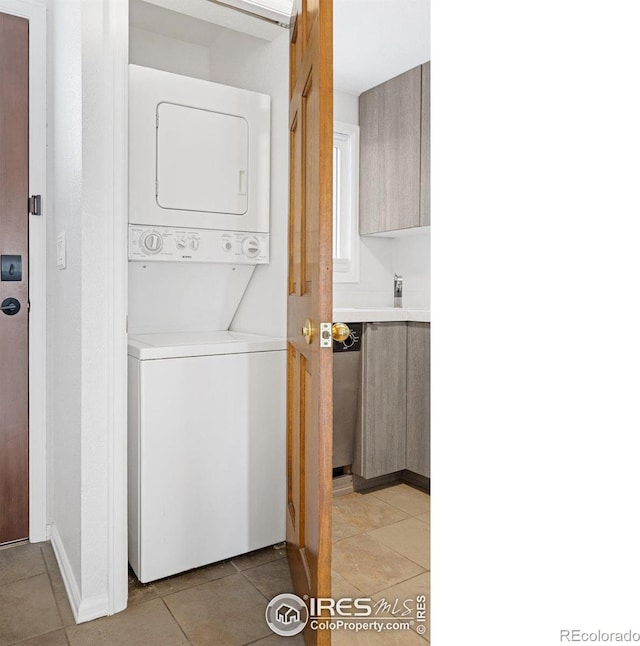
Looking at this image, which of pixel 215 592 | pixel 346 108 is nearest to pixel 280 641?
pixel 215 592

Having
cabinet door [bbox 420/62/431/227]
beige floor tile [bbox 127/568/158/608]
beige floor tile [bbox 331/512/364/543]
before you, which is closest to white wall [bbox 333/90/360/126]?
cabinet door [bbox 420/62/431/227]

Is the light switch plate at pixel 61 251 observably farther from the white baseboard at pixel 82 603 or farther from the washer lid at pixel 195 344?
the white baseboard at pixel 82 603

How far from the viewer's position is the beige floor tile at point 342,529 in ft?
7.41

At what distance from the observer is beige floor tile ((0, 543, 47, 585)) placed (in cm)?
196

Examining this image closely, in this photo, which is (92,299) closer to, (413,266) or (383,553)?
(383,553)

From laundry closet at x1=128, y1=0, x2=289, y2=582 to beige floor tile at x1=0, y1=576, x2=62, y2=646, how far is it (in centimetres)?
30

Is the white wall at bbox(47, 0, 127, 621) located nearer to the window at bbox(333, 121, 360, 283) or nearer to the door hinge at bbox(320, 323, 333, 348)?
the door hinge at bbox(320, 323, 333, 348)

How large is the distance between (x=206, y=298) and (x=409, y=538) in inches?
53.9

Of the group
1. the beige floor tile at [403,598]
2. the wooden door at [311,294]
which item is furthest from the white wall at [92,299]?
the beige floor tile at [403,598]
